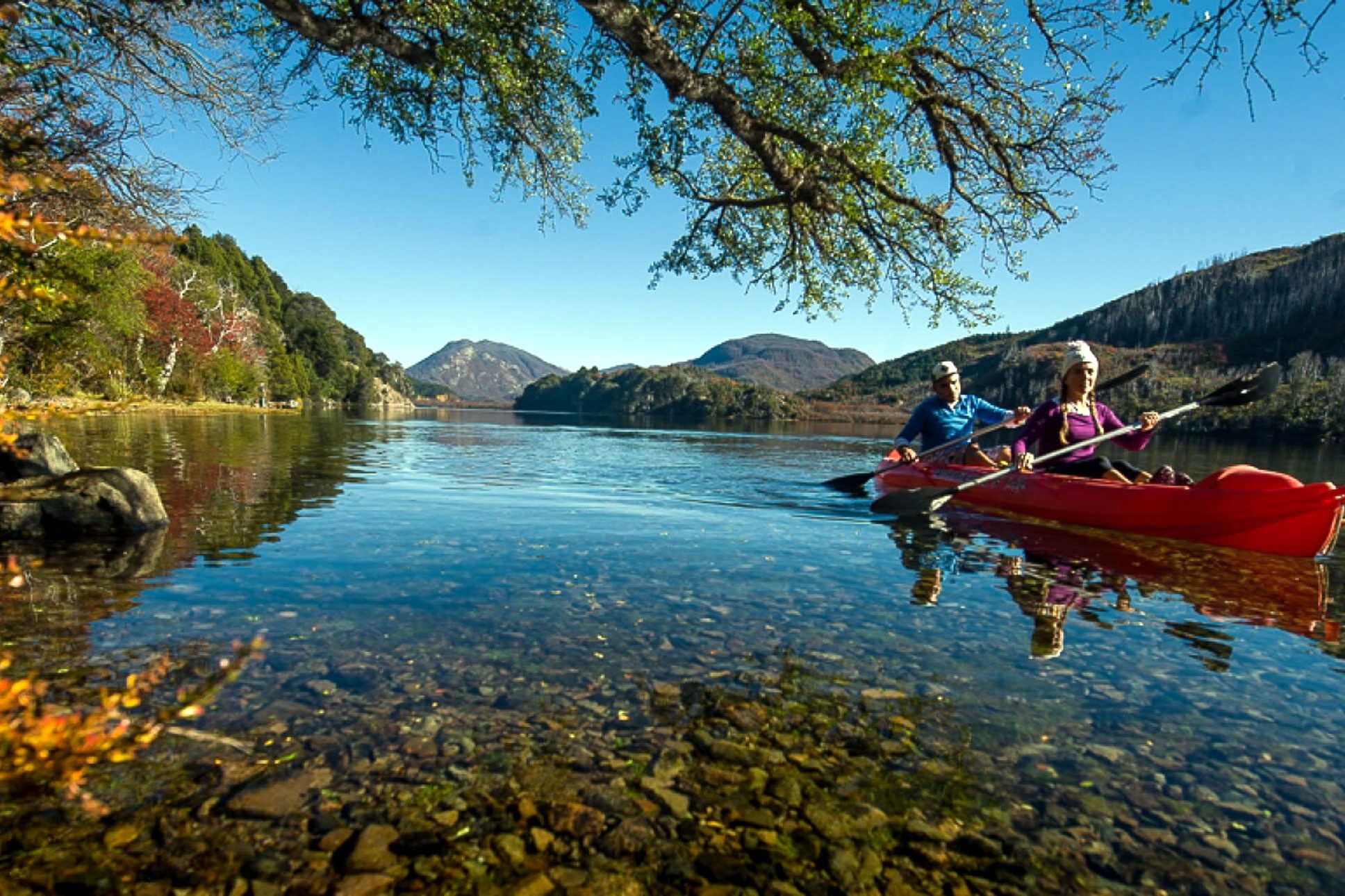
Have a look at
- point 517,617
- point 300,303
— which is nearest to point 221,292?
point 517,617

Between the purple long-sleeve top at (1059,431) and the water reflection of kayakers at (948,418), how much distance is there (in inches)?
84.9

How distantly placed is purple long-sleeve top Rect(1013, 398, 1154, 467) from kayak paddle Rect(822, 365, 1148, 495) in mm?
636

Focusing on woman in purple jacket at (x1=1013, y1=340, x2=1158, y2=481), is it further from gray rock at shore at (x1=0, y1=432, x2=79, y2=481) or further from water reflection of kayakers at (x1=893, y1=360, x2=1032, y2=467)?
gray rock at shore at (x1=0, y1=432, x2=79, y2=481)

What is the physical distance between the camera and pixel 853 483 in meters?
19.2

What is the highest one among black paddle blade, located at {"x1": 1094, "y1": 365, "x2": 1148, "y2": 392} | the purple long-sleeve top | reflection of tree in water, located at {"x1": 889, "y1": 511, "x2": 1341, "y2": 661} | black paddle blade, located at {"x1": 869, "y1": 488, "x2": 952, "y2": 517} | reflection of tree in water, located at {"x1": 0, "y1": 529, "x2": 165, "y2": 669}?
black paddle blade, located at {"x1": 1094, "y1": 365, "x2": 1148, "y2": 392}

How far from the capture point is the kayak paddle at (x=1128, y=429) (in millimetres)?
11672

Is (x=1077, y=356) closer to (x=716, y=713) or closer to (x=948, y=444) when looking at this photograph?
(x=948, y=444)

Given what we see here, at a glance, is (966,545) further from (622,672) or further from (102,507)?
(102,507)

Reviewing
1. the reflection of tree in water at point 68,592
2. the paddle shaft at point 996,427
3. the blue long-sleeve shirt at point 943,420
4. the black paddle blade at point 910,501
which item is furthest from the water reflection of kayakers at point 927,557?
the reflection of tree in water at point 68,592

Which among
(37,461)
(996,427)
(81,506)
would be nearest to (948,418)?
(996,427)

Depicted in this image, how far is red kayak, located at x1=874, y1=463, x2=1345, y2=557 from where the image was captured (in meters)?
10.4

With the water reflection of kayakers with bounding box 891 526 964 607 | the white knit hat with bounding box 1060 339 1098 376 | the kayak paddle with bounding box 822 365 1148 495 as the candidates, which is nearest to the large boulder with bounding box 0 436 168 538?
the water reflection of kayakers with bounding box 891 526 964 607

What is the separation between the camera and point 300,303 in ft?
604

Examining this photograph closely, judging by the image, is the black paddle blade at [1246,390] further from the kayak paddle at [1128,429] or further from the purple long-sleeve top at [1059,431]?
the purple long-sleeve top at [1059,431]
